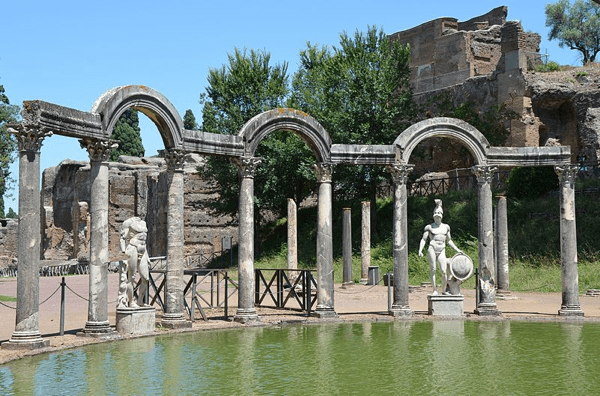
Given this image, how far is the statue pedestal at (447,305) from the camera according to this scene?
1712 cm

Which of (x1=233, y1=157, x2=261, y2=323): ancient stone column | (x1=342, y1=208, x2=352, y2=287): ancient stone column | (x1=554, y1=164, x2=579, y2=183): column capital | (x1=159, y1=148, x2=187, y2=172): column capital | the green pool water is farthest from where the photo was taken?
(x1=342, y1=208, x2=352, y2=287): ancient stone column

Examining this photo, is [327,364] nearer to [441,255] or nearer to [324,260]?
[324,260]

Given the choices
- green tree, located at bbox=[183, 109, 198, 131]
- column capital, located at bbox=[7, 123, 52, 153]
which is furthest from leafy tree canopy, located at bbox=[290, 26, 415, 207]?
green tree, located at bbox=[183, 109, 198, 131]

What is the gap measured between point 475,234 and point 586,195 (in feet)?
16.6

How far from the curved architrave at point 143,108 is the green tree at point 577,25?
51.7 metres

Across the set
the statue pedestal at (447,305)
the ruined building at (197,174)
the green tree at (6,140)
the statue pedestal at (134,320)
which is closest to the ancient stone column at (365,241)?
the statue pedestal at (447,305)

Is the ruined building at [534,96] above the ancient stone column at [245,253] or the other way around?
above

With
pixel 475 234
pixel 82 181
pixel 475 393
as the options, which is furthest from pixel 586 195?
pixel 82 181

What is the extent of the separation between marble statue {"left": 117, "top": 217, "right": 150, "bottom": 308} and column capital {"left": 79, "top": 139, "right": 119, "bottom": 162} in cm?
141

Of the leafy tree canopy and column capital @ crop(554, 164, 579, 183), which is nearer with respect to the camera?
column capital @ crop(554, 164, 579, 183)

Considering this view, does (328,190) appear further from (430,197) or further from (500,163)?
(430,197)

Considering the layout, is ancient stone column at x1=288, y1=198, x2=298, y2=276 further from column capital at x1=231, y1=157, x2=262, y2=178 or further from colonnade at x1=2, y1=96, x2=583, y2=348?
column capital at x1=231, y1=157, x2=262, y2=178

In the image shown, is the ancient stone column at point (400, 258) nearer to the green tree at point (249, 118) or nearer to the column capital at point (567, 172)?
the column capital at point (567, 172)

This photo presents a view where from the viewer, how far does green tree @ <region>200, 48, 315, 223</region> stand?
34375mm
